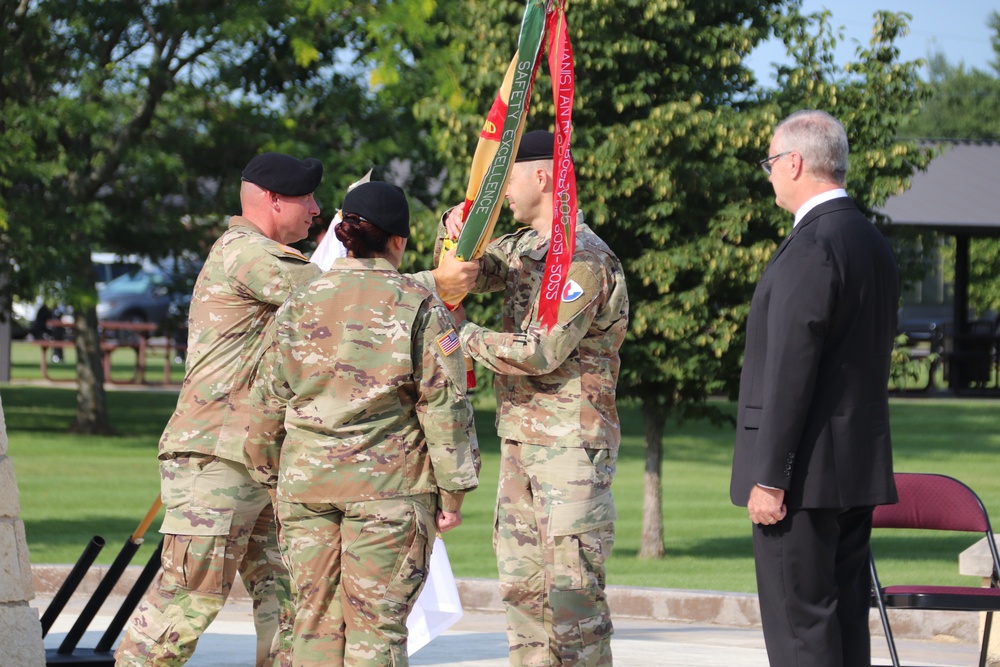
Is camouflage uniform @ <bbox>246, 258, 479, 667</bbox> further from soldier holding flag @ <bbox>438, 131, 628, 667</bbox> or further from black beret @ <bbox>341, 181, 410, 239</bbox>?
soldier holding flag @ <bbox>438, 131, 628, 667</bbox>

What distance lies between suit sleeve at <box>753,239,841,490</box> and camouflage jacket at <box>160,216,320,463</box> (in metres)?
1.88

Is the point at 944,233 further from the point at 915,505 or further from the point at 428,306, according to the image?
the point at 428,306

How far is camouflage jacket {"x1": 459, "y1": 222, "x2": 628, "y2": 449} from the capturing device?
17.0 feet

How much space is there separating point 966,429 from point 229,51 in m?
13.2

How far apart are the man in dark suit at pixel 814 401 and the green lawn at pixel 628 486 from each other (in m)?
4.99

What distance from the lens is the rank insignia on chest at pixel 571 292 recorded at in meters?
5.17

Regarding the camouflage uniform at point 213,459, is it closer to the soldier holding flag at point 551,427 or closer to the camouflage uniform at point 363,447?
the camouflage uniform at point 363,447

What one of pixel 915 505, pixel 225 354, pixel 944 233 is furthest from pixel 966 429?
pixel 225 354

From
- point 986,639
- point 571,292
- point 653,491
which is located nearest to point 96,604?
point 571,292

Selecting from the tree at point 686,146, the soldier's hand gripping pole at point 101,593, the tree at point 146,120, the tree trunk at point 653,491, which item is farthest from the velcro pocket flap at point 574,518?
the tree at point 146,120

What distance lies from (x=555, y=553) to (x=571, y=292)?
984 mm

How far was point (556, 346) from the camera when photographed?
16.9ft

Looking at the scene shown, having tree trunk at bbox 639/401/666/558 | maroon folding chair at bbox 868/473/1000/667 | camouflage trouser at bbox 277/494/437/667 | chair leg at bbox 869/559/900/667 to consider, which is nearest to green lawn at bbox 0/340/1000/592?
tree trunk at bbox 639/401/666/558

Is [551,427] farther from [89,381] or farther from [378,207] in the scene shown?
[89,381]
